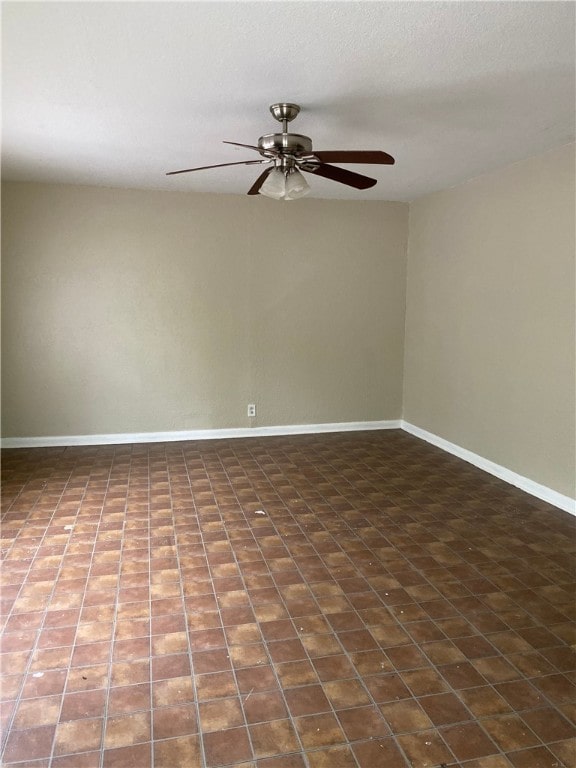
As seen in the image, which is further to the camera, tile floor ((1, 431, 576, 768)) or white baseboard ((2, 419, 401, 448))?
white baseboard ((2, 419, 401, 448))

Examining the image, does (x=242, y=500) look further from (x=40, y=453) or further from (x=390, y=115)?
(x=390, y=115)

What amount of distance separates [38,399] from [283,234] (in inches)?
107

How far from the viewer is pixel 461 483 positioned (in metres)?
4.18

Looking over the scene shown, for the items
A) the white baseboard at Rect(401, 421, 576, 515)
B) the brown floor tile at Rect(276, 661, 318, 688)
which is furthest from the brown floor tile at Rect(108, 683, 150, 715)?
the white baseboard at Rect(401, 421, 576, 515)

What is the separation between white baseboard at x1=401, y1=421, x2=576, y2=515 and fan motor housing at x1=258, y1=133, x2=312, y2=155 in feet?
8.94

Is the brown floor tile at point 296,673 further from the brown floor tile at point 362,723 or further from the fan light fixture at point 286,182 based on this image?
the fan light fixture at point 286,182

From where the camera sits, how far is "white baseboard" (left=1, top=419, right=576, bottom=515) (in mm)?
4449

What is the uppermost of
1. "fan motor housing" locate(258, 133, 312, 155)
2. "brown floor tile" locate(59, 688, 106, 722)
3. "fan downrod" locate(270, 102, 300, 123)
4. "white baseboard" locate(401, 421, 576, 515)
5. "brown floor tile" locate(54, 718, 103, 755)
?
"fan downrod" locate(270, 102, 300, 123)

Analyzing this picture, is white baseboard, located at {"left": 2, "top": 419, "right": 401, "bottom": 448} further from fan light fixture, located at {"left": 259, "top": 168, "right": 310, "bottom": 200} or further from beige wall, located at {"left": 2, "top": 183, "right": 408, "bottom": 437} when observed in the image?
fan light fixture, located at {"left": 259, "top": 168, "right": 310, "bottom": 200}

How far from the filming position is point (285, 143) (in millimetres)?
2770

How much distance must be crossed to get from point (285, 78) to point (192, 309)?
2.94m

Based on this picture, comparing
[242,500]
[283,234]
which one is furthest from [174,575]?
[283,234]

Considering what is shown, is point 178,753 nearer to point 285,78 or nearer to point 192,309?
point 285,78

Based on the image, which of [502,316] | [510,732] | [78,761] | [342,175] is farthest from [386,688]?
[502,316]
